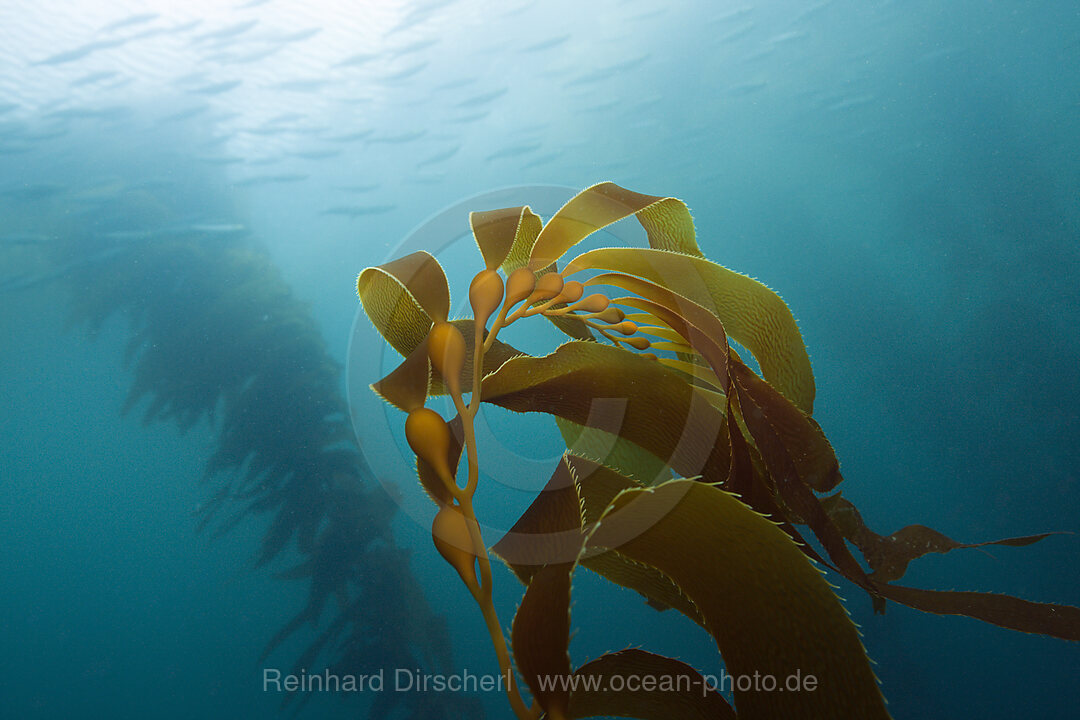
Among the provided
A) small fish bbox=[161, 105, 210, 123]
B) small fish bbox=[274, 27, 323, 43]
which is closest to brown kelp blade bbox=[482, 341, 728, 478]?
small fish bbox=[274, 27, 323, 43]

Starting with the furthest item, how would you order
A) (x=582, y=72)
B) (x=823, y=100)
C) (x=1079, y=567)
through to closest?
(x=823, y=100) < (x=1079, y=567) < (x=582, y=72)

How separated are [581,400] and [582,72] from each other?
10478 millimetres

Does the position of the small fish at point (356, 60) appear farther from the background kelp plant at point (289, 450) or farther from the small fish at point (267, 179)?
the background kelp plant at point (289, 450)

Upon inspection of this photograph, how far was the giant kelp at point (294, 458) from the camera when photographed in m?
3.11

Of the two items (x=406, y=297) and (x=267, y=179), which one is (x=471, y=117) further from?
(x=406, y=297)

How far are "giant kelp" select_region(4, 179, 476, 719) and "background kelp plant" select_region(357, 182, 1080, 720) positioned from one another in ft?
9.00

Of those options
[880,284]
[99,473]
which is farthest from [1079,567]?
[99,473]

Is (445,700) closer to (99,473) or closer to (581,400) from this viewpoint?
(581,400)

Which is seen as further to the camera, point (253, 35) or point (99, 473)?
point (99, 473)

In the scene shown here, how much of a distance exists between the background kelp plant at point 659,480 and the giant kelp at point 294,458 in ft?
9.00

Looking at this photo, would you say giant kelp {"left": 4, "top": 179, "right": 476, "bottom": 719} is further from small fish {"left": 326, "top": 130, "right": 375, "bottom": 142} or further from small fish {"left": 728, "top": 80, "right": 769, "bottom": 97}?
small fish {"left": 728, "top": 80, "right": 769, "bottom": 97}

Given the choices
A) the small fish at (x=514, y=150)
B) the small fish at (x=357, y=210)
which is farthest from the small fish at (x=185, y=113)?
the small fish at (x=514, y=150)

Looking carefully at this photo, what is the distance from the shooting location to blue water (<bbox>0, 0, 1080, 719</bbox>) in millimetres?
6406

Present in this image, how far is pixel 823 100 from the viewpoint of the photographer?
12336 millimetres
